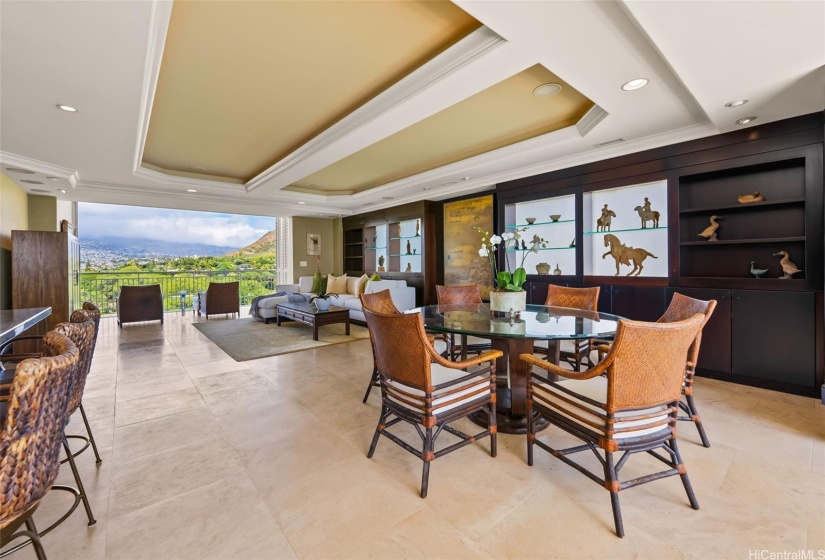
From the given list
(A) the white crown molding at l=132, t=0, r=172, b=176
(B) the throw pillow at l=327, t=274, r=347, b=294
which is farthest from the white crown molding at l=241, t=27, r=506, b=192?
(B) the throw pillow at l=327, t=274, r=347, b=294

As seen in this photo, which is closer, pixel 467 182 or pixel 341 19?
pixel 341 19

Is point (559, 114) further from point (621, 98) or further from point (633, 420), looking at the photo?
point (633, 420)

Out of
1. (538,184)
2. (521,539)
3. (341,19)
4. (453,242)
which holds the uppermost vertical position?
(341,19)

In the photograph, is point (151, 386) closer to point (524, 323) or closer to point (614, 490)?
point (524, 323)

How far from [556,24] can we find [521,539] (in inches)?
101

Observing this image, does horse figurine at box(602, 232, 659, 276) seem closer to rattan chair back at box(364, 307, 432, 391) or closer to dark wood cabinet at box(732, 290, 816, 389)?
dark wood cabinet at box(732, 290, 816, 389)

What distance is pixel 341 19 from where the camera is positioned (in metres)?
2.15

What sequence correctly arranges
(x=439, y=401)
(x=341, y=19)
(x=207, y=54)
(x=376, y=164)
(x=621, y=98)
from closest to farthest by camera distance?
(x=439, y=401)
(x=341, y=19)
(x=207, y=54)
(x=621, y=98)
(x=376, y=164)

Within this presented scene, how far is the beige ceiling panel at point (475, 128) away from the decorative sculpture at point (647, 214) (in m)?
1.30

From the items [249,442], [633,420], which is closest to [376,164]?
[249,442]

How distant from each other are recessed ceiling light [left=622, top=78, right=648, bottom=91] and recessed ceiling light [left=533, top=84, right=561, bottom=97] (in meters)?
0.53

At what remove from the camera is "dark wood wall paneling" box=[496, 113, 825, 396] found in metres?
2.97

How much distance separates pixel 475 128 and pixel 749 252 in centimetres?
306

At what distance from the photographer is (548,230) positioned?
494 centimetres
